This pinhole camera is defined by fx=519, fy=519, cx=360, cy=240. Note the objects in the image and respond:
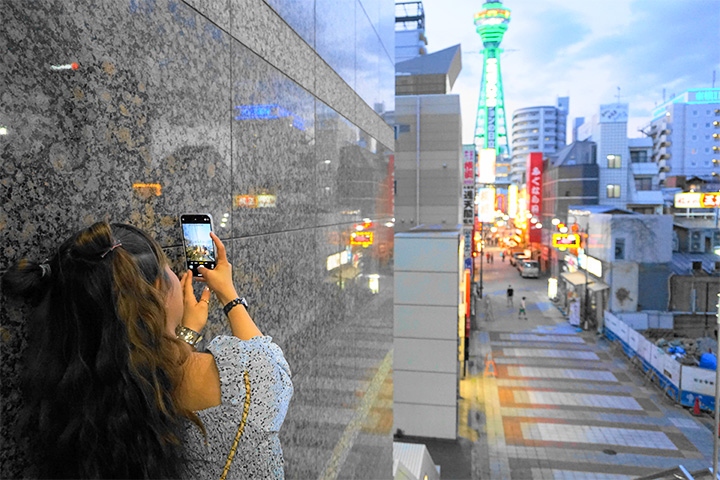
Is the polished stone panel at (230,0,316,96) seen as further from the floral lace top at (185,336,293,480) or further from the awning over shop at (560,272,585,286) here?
the awning over shop at (560,272,585,286)

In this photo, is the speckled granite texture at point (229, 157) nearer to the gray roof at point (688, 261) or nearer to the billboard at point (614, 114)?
the gray roof at point (688, 261)

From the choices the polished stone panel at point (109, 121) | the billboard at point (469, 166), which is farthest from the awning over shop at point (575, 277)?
the polished stone panel at point (109, 121)

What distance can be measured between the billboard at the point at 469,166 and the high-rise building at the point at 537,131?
120617mm

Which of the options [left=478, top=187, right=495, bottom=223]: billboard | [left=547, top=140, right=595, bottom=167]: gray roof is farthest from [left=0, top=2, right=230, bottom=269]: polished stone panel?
[left=547, top=140, right=595, bottom=167]: gray roof

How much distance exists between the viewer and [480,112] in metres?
96.4

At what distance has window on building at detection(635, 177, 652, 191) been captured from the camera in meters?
49.5

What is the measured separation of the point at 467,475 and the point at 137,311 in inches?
531

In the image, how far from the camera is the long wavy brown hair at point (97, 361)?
1.20 metres

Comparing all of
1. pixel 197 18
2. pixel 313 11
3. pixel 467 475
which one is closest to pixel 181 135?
pixel 197 18

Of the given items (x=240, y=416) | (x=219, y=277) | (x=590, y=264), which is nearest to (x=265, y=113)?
(x=219, y=277)

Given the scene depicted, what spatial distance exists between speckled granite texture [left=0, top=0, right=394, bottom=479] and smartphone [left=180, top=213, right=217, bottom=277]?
0.05 metres

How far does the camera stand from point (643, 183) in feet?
163

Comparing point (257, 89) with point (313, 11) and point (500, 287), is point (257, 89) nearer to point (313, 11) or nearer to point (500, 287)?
point (313, 11)

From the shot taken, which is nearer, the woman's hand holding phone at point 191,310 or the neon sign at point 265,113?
the woman's hand holding phone at point 191,310
